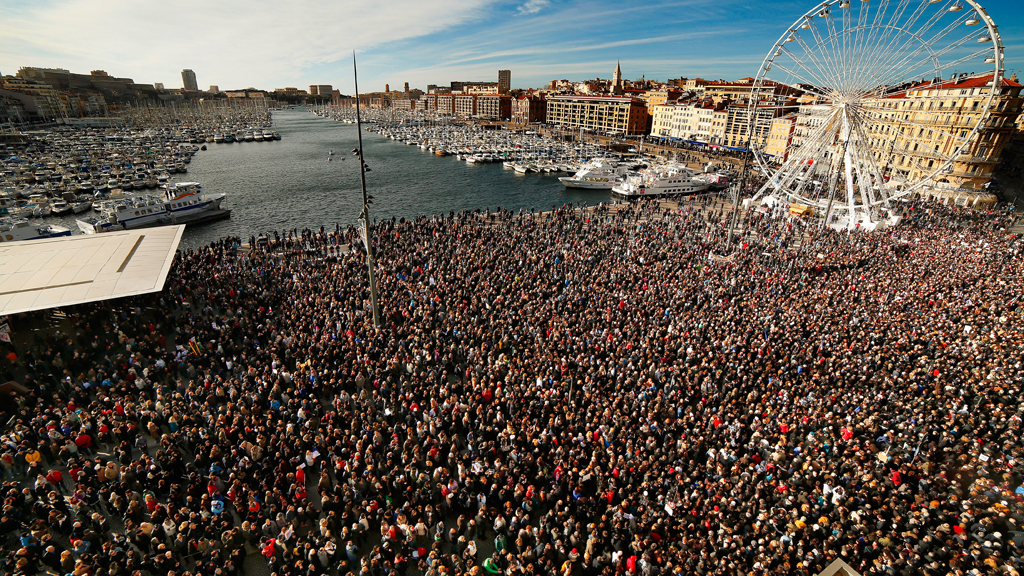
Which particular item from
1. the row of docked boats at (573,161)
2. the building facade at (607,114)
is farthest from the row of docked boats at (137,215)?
the building facade at (607,114)

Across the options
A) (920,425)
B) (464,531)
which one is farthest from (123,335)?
(920,425)

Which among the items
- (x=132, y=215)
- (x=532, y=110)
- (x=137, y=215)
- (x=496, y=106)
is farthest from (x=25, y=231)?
(x=496, y=106)

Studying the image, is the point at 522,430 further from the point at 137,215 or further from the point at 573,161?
the point at 573,161

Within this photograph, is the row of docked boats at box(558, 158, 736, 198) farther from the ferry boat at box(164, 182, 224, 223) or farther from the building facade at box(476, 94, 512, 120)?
the building facade at box(476, 94, 512, 120)

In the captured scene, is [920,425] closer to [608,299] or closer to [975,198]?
[608,299]

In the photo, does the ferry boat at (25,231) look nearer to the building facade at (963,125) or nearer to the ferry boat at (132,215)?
the ferry boat at (132,215)

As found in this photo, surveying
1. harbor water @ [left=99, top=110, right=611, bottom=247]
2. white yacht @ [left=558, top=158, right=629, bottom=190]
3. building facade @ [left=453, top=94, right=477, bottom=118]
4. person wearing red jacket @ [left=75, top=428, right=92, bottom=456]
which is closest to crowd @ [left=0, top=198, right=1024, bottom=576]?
person wearing red jacket @ [left=75, top=428, right=92, bottom=456]
